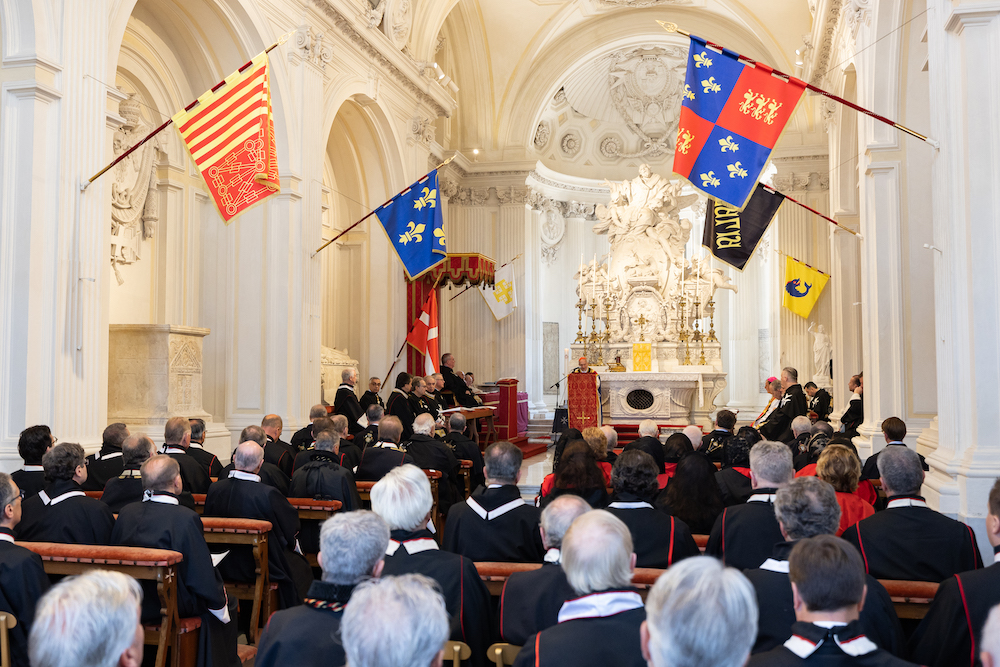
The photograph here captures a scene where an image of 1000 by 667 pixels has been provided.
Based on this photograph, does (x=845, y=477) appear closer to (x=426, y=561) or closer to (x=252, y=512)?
(x=426, y=561)

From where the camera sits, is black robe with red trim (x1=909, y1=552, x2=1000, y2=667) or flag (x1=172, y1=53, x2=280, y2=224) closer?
black robe with red trim (x1=909, y1=552, x2=1000, y2=667)

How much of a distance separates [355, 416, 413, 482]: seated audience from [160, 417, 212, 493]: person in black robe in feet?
4.41

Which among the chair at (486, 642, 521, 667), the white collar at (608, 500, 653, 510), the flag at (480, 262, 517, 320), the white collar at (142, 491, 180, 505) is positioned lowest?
the chair at (486, 642, 521, 667)

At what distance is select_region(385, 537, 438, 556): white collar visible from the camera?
10.1 feet

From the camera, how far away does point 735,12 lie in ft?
54.7

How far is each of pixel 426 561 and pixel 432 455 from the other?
4.24 meters

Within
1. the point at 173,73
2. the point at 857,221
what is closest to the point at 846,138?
the point at 857,221

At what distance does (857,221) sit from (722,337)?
774 cm

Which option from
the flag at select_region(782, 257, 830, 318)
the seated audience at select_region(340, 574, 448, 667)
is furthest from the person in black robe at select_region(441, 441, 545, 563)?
the flag at select_region(782, 257, 830, 318)

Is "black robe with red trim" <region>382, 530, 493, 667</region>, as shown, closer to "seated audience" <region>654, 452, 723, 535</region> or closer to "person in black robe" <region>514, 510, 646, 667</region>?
"person in black robe" <region>514, 510, 646, 667</region>

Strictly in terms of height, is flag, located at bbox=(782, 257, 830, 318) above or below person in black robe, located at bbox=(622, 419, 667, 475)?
above

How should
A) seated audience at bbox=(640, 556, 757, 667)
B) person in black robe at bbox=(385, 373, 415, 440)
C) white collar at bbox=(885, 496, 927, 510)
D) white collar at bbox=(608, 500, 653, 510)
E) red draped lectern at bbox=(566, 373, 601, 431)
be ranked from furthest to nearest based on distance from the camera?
red draped lectern at bbox=(566, 373, 601, 431), person in black robe at bbox=(385, 373, 415, 440), white collar at bbox=(608, 500, 653, 510), white collar at bbox=(885, 496, 927, 510), seated audience at bbox=(640, 556, 757, 667)

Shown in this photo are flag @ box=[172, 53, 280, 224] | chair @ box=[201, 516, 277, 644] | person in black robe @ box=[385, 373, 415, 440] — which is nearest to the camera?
chair @ box=[201, 516, 277, 644]

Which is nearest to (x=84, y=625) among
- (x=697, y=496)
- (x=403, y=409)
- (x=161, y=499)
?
(x=161, y=499)
